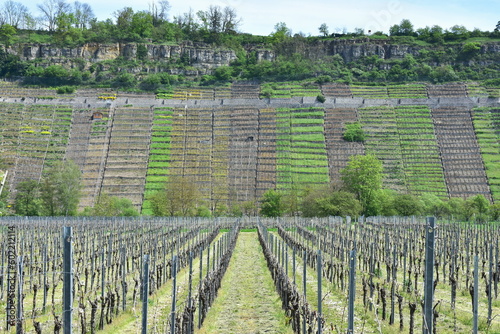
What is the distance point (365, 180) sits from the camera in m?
78.4

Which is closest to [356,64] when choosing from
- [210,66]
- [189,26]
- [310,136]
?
[210,66]

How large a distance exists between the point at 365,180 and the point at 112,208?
31873 millimetres

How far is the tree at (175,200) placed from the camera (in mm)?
79375

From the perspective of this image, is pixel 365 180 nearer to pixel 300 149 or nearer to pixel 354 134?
pixel 300 149

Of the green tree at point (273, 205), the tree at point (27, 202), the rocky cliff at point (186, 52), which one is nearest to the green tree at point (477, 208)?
the green tree at point (273, 205)

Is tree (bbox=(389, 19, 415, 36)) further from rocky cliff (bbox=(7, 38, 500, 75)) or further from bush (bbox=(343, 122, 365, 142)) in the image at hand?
bush (bbox=(343, 122, 365, 142))

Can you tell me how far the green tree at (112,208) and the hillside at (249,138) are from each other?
683 cm

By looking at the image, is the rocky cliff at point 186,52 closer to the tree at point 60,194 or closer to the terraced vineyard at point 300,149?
the terraced vineyard at point 300,149

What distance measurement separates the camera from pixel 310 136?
107 metres

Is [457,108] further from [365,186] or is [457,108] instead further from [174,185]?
[174,185]

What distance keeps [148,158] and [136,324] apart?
271 feet

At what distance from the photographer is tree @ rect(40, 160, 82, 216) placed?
3093 inches

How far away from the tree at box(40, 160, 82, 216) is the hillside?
396 inches

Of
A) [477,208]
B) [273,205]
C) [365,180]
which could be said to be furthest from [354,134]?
[477,208]
